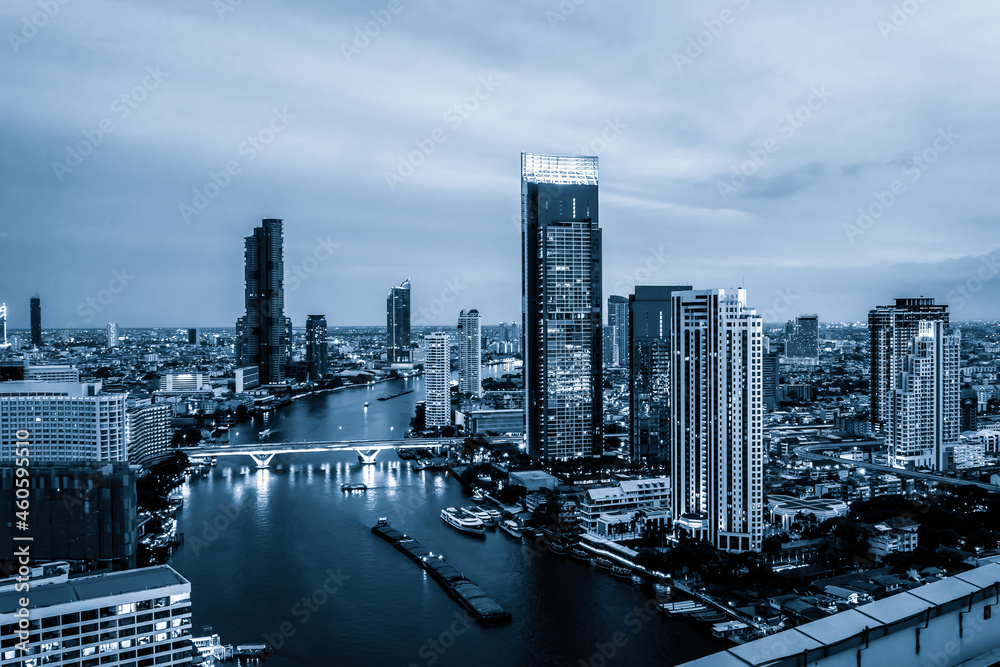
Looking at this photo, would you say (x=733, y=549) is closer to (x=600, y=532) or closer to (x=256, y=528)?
(x=600, y=532)

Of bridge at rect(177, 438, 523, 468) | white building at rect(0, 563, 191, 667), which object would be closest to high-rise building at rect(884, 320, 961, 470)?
bridge at rect(177, 438, 523, 468)

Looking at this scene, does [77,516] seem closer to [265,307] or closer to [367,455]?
[367,455]

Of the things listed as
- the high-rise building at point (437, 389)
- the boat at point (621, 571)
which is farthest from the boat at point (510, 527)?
the high-rise building at point (437, 389)

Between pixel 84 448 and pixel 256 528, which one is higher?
pixel 84 448

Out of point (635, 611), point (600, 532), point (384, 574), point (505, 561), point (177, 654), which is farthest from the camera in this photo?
point (600, 532)

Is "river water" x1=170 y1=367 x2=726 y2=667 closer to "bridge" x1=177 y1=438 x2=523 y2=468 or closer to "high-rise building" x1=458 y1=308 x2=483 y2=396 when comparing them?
"bridge" x1=177 y1=438 x2=523 y2=468

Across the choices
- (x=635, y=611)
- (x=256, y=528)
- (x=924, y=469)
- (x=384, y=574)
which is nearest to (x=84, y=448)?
(x=256, y=528)
